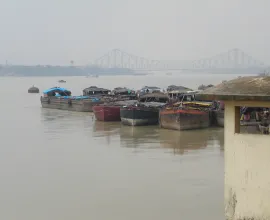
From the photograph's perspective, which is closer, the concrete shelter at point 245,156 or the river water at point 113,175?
the concrete shelter at point 245,156

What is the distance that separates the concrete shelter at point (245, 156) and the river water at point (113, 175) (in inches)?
137

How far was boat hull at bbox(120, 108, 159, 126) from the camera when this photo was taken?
23.4m

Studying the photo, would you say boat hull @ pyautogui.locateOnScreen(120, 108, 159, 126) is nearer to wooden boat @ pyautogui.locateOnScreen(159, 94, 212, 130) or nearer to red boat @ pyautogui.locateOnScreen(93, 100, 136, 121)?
wooden boat @ pyautogui.locateOnScreen(159, 94, 212, 130)

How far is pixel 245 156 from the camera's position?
18.1 ft

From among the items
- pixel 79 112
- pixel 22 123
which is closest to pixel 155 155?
pixel 22 123

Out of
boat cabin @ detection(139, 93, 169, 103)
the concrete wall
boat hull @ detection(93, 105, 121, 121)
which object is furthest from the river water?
boat cabin @ detection(139, 93, 169, 103)

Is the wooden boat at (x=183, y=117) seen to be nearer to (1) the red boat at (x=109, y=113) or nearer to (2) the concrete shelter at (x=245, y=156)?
(1) the red boat at (x=109, y=113)

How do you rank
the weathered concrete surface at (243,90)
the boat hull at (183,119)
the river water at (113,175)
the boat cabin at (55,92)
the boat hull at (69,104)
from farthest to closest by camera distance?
1. the boat cabin at (55,92)
2. the boat hull at (69,104)
3. the boat hull at (183,119)
4. the river water at (113,175)
5. the weathered concrete surface at (243,90)

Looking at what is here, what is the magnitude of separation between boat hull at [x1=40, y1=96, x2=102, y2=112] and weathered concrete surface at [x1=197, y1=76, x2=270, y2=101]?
26.5m

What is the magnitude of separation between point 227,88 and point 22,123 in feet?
77.0

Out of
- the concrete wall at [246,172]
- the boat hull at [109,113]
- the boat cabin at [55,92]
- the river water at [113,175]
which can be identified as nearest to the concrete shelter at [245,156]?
the concrete wall at [246,172]

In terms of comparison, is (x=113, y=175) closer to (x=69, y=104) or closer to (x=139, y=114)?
(x=139, y=114)

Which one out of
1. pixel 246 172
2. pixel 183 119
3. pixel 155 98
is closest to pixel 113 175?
pixel 246 172

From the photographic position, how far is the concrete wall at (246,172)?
5.39 meters
